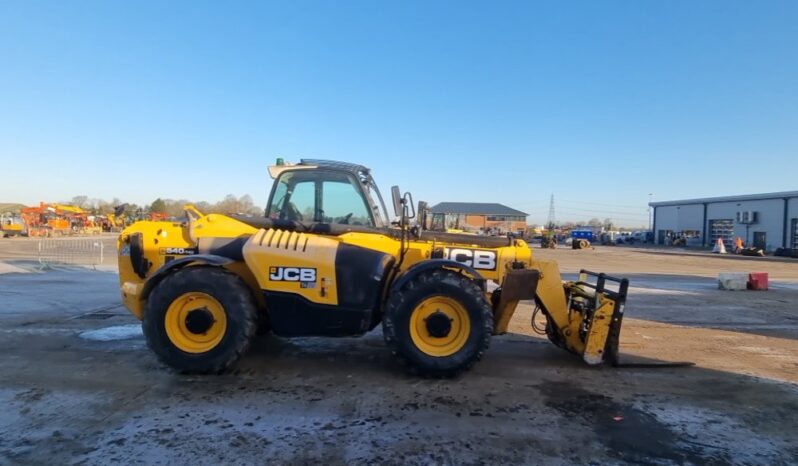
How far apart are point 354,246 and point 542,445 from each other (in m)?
2.63

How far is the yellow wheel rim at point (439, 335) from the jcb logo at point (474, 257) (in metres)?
0.67

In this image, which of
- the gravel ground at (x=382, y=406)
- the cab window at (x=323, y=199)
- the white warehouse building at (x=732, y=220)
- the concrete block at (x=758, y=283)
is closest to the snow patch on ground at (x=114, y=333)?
the gravel ground at (x=382, y=406)

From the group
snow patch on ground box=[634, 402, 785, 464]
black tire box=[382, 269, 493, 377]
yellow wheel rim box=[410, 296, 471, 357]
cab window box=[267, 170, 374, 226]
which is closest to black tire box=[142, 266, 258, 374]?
cab window box=[267, 170, 374, 226]

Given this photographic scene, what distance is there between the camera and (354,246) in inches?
207

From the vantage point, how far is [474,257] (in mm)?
5625

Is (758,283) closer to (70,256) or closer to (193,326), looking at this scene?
(193,326)

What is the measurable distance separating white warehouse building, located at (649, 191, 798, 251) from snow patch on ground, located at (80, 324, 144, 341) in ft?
182

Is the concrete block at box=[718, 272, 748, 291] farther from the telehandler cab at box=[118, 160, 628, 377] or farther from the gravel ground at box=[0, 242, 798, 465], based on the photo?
the telehandler cab at box=[118, 160, 628, 377]

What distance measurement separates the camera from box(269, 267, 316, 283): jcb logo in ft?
16.8

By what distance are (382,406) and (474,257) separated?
2035mm

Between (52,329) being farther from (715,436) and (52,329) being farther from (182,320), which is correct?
(715,436)

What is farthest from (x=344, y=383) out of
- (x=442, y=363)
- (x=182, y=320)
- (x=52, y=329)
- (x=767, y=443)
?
(x=52, y=329)

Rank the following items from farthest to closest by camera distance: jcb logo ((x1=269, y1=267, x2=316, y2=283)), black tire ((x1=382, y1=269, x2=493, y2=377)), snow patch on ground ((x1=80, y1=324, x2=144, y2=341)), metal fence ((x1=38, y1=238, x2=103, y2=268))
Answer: metal fence ((x1=38, y1=238, x2=103, y2=268)), snow patch on ground ((x1=80, y1=324, x2=144, y2=341)), jcb logo ((x1=269, y1=267, x2=316, y2=283)), black tire ((x1=382, y1=269, x2=493, y2=377))

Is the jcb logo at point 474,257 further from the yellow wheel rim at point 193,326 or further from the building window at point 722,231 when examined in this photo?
the building window at point 722,231
